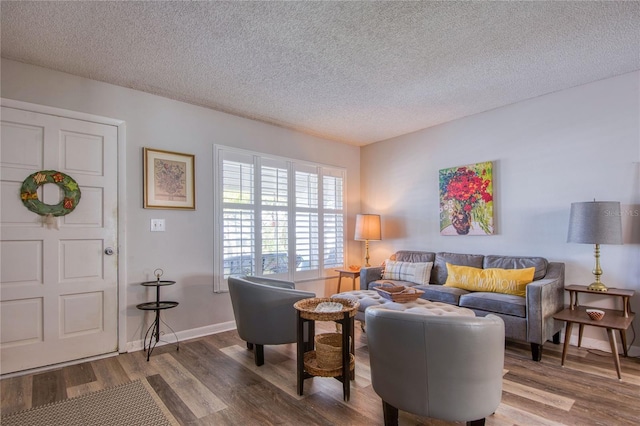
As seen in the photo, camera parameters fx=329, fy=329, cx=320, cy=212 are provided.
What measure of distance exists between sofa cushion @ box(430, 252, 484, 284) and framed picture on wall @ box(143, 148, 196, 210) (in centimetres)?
296

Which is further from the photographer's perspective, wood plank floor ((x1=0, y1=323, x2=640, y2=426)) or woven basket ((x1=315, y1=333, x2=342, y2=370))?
woven basket ((x1=315, y1=333, x2=342, y2=370))

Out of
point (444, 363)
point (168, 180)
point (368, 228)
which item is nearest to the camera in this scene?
point (444, 363)

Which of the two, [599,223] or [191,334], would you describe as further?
[191,334]

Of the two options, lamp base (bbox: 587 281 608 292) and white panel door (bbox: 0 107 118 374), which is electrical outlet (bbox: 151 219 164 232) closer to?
white panel door (bbox: 0 107 118 374)

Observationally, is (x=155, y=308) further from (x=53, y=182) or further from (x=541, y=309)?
(x=541, y=309)

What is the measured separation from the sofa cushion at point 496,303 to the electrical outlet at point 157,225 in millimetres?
3111

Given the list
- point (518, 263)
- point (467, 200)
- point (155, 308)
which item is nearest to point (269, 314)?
point (155, 308)

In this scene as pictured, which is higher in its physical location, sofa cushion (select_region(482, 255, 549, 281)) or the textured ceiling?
the textured ceiling

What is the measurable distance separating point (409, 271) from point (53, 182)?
373 centimetres

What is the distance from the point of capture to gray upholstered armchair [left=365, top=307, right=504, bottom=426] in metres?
1.59

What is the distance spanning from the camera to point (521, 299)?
2.95 meters

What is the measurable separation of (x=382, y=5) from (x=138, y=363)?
11.1ft

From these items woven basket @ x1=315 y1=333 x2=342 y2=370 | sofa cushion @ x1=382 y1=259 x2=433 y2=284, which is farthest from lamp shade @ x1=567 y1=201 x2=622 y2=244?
woven basket @ x1=315 y1=333 x2=342 y2=370

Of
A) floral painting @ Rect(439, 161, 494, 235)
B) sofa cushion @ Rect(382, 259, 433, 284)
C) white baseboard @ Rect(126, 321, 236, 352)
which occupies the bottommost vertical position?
white baseboard @ Rect(126, 321, 236, 352)
